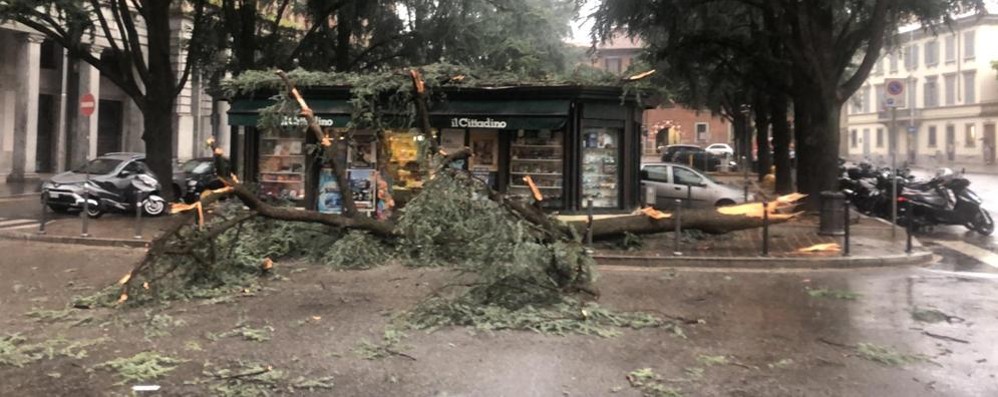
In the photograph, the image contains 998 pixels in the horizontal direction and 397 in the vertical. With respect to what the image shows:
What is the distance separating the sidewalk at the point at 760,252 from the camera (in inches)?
467

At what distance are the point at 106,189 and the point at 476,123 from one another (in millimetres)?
8976

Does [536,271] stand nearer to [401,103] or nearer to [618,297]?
[618,297]

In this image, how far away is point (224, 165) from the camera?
38.6ft

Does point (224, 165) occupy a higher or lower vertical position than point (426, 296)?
higher

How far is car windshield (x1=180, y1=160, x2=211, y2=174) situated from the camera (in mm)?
22769

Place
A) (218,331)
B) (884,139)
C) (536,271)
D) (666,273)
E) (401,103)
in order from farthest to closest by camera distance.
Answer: (884,139) < (401,103) < (666,273) < (536,271) < (218,331)

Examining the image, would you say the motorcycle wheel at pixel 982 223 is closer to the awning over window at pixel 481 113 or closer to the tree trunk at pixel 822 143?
the tree trunk at pixel 822 143

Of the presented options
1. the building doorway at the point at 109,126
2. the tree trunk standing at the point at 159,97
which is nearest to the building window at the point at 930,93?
the building doorway at the point at 109,126

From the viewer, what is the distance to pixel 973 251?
14.0 meters

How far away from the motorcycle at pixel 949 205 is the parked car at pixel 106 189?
16529mm

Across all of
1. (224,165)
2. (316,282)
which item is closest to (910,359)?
(316,282)

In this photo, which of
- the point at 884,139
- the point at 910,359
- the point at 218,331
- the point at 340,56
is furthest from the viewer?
the point at 884,139

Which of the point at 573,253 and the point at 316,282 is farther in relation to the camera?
the point at 316,282

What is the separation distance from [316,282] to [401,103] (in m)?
5.43
